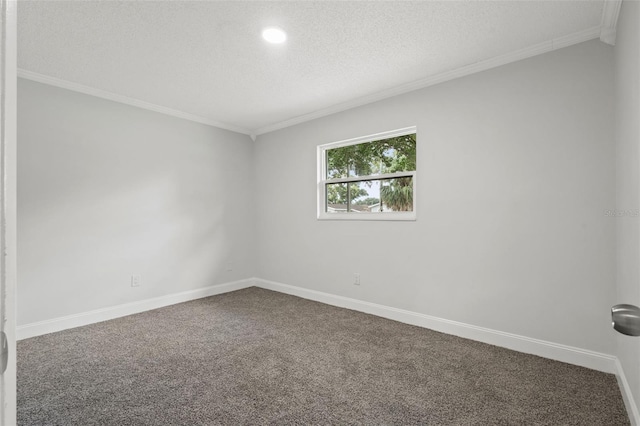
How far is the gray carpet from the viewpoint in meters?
1.78

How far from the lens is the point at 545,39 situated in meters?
2.41

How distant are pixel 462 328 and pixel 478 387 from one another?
34.9 inches

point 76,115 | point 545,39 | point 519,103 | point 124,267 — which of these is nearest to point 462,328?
point 519,103

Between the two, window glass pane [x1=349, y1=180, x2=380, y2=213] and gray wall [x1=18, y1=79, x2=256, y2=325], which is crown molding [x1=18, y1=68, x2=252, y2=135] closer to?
gray wall [x1=18, y1=79, x2=256, y2=325]

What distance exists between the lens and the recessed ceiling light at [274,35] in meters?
2.29

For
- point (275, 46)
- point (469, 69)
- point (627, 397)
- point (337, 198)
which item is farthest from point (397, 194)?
point (627, 397)

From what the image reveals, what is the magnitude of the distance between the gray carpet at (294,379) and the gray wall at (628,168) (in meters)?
0.40

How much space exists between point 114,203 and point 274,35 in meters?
2.53

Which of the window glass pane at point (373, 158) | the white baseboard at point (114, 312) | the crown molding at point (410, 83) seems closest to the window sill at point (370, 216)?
the window glass pane at point (373, 158)

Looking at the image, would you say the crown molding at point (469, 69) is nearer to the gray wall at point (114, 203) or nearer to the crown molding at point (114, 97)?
the crown molding at point (114, 97)

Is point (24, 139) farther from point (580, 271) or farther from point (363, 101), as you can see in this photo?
point (580, 271)

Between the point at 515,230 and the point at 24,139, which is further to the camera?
the point at 24,139

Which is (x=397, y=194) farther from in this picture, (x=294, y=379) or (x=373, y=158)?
Answer: (x=294, y=379)

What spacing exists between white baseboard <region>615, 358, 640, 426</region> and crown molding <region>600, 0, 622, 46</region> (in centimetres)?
219
